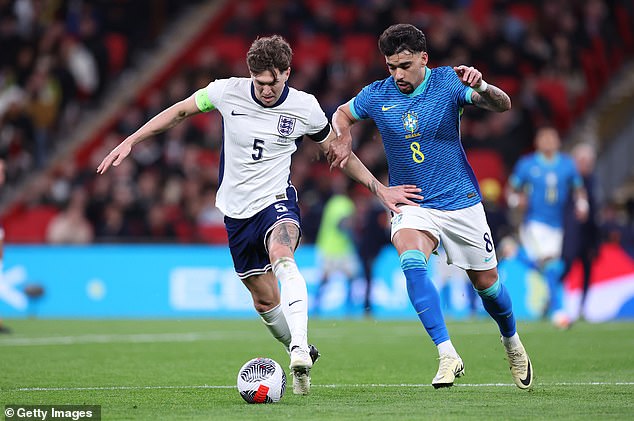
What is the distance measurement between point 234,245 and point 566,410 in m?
2.83

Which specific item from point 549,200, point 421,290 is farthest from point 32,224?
point 421,290

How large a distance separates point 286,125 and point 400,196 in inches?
38.3

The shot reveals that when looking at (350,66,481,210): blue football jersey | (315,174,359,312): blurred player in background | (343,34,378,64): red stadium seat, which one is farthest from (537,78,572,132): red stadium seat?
(350,66,481,210): blue football jersey

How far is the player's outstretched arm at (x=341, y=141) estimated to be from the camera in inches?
342

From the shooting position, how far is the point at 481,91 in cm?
817

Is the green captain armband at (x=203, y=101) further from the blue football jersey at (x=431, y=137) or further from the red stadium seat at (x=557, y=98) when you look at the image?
the red stadium seat at (x=557, y=98)

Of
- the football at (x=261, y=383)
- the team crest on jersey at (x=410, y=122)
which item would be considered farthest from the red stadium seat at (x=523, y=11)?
the football at (x=261, y=383)

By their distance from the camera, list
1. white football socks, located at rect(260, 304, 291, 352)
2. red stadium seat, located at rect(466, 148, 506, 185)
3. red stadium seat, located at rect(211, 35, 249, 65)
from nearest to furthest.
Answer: white football socks, located at rect(260, 304, 291, 352) → red stadium seat, located at rect(466, 148, 506, 185) → red stadium seat, located at rect(211, 35, 249, 65)

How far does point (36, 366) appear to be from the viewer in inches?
408

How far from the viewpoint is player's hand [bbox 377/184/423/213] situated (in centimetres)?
855

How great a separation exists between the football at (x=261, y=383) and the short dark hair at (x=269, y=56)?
2040 millimetres

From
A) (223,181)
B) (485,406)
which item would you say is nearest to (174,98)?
(223,181)

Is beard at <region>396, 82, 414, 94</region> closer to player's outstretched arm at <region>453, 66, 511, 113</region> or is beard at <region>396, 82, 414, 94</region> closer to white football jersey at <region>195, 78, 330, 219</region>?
player's outstretched arm at <region>453, 66, 511, 113</region>

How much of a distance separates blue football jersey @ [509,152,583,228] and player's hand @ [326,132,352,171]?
24.6 feet
